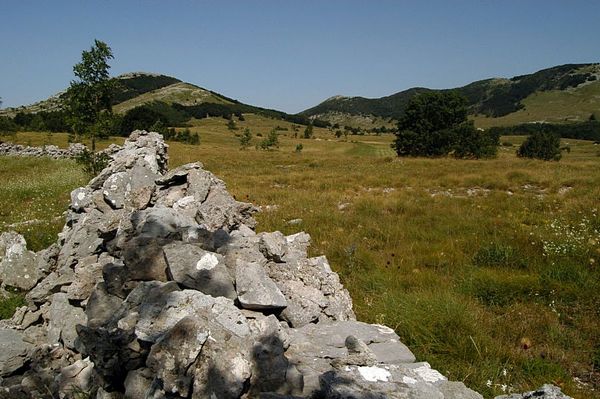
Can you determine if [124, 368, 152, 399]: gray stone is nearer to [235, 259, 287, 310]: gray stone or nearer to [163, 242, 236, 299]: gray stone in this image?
[163, 242, 236, 299]: gray stone

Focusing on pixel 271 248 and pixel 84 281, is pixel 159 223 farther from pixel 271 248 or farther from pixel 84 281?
pixel 271 248

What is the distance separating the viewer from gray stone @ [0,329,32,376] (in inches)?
197

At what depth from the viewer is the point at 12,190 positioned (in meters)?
20.7

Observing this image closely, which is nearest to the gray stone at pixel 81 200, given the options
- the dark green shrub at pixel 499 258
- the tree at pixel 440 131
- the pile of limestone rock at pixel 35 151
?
the dark green shrub at pixel 499 258

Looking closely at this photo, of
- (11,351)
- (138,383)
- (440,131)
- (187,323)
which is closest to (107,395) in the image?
(138,383)

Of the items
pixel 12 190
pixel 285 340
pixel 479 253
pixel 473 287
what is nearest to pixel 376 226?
pixel 479 253

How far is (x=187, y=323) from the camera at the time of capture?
354cm

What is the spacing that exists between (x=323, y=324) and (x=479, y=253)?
18.6 feet

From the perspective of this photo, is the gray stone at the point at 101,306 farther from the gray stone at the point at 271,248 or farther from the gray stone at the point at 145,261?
the gray stone at the point at 271,248

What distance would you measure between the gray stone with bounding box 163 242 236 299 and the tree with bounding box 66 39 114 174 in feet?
40.2

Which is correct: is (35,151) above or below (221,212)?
below

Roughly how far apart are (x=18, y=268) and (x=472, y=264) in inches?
364

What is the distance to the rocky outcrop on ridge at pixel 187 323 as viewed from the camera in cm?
346

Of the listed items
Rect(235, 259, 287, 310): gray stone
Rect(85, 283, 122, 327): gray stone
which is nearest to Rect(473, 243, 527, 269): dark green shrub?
Rect(235, 259, 287, 310): gray stone
